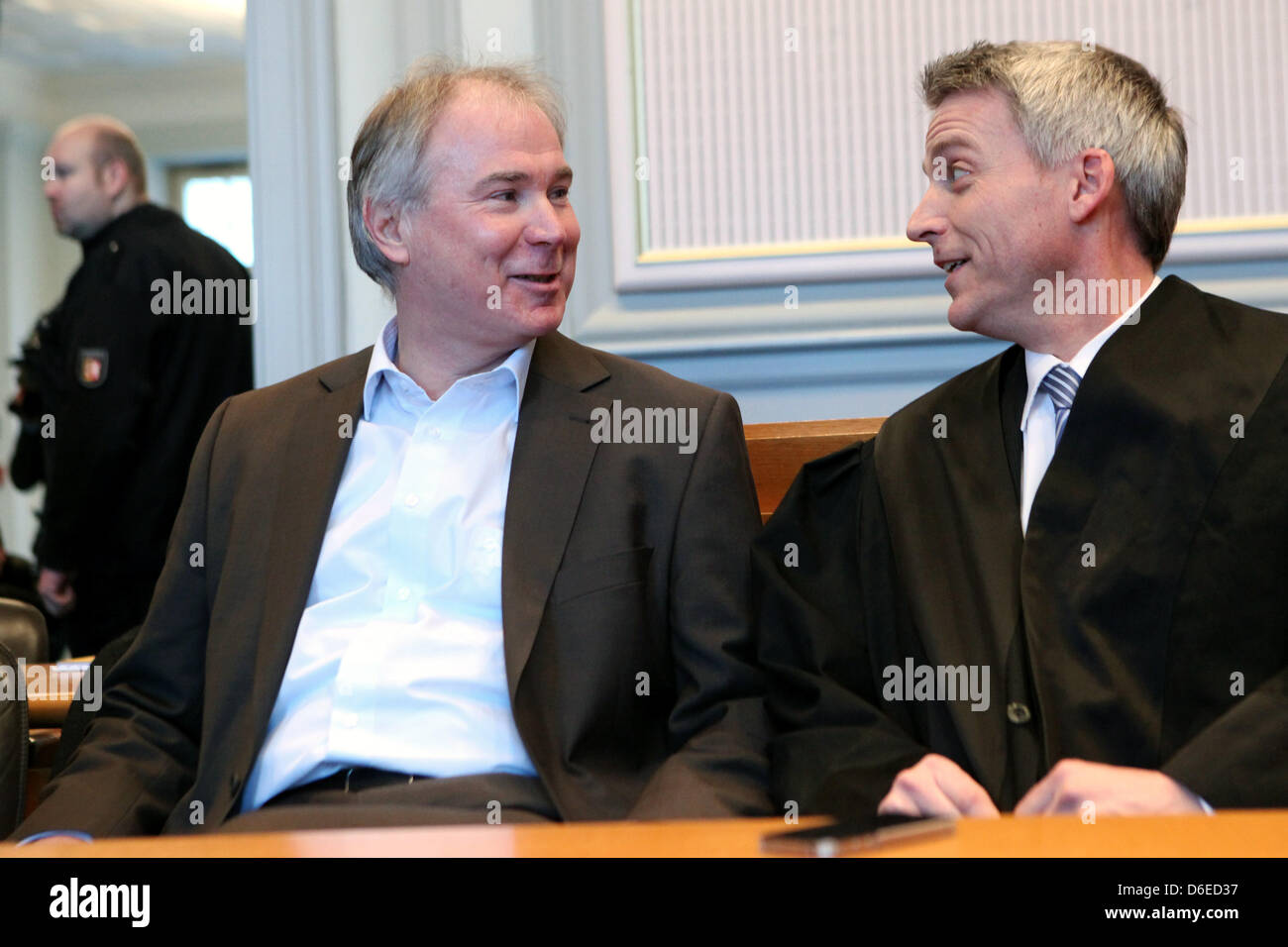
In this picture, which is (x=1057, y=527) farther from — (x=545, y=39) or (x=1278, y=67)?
(x=545, y=39)

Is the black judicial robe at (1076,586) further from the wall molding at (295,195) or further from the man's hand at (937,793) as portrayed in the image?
the wall molding at (295,195)

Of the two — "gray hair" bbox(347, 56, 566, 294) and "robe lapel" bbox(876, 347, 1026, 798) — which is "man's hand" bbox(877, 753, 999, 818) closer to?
"robe lapel" bbox(876, 347, 1026, 798)

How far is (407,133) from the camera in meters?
2.34

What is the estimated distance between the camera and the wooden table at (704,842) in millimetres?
970

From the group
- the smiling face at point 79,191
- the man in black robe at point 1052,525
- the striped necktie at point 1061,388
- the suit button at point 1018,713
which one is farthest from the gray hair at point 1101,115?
the smiling face at point 79,191

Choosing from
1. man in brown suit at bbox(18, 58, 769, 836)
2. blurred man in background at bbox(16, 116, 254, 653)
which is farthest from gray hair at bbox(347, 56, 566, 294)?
blurred man in background at bbox(16, 116, 254, 653)

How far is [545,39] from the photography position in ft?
9.78

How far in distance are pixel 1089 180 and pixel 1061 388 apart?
1.04ft

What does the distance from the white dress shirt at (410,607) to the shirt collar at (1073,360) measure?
2.55 ft

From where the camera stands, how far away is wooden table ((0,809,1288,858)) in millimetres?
970

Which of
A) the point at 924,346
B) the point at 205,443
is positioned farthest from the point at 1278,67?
the point at 205,443

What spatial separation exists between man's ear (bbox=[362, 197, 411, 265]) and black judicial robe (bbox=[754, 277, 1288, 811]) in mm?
791
